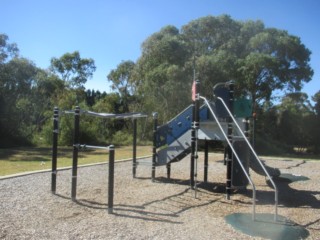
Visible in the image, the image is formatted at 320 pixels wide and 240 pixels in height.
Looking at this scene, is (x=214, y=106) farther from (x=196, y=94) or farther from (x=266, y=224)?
(x=266, y=224)

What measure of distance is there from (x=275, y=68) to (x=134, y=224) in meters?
17.8

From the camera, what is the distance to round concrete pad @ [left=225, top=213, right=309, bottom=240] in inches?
204

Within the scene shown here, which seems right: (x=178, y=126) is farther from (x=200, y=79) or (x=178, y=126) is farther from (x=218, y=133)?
(x=200, y=79)

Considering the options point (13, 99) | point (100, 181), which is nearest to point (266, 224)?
point (100, 181)

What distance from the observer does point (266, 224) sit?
18.7 ft

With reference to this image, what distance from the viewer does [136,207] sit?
657 centimetres

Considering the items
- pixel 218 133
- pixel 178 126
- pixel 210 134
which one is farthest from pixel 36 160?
pixel 218 133

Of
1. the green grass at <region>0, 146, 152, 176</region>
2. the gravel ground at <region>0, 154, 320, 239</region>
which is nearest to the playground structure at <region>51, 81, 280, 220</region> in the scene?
the gravel ground at <region>0, 154, 320, 239</region>

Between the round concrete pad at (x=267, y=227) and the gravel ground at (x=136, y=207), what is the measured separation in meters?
0.16

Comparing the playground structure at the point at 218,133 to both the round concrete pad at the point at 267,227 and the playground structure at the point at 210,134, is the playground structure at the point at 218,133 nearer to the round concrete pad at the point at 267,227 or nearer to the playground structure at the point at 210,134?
the playground structure at the point at 210,134

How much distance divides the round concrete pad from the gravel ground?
6.3 inches

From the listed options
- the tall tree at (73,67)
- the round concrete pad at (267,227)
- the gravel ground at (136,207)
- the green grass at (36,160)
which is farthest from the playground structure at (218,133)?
the tall tree at (73,67)

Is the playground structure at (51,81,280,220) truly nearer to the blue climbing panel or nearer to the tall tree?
the blue climbing panel

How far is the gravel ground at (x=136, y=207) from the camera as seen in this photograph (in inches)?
201
